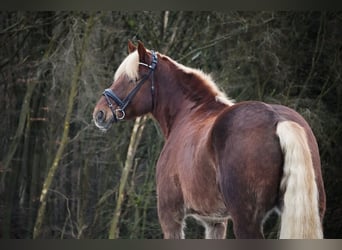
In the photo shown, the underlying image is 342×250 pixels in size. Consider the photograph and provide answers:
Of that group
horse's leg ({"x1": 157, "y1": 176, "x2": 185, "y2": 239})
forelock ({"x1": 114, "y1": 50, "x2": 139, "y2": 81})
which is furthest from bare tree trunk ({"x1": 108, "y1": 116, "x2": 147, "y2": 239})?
horse's leg ({"x1": 157, "y1": 176, "x2": 185, "y2": 239})

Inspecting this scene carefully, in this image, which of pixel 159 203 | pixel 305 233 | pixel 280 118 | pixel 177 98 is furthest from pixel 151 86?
pixel 305 233

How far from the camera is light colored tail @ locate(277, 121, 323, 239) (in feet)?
9.70

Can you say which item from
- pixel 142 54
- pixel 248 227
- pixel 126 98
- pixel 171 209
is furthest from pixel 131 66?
pixel 248 227

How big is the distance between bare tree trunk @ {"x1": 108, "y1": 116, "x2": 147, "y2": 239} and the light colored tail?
2.90 m

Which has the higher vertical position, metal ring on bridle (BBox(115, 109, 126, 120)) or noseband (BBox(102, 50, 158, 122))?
noseband (BBox(102, 50, 158, 122))

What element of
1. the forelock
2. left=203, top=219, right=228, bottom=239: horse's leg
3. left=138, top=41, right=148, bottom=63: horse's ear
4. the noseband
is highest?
left=138, top=41, right=148, bottom=63: horse's ear

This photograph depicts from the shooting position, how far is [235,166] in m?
3.12

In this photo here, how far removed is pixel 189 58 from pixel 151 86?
4.98 feet

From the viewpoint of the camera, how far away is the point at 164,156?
3.95m

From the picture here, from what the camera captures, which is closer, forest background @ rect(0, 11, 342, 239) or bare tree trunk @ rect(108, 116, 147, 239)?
forest background @ rect(0, 11, 342, 239)

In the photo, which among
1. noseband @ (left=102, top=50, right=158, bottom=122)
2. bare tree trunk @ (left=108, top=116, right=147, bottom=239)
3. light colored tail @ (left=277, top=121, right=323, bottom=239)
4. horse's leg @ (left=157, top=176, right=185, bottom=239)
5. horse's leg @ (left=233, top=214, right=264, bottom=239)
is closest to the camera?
light colored tail @ (left=277, top=121, right=323, bottom=239)

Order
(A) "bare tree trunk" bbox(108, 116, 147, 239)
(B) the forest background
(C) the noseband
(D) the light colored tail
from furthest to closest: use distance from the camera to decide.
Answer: (A) "bare tree trunk" bbox(108, 116, 147, 239) < (B) the forest background < (C) the noseband < (D) the light colored tail

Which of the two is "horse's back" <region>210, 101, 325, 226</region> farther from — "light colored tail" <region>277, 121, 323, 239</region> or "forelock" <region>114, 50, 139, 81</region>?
"forelock" <region>114, 50, 139, 81</region>

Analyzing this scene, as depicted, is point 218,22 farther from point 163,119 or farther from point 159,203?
point 159,203
